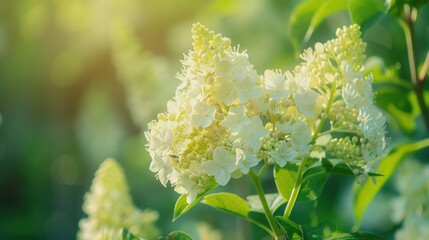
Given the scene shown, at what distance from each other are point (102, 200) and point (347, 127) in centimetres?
91

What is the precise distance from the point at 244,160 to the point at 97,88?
17.6ft

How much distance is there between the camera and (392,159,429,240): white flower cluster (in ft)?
8.23

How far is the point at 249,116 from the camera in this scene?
1.52 meters

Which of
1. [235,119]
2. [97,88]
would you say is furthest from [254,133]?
[97,88]

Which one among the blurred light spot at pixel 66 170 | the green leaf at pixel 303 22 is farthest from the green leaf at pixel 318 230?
the blurred light spot at pixel 66 170

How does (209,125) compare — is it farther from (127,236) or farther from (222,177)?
(127,236)

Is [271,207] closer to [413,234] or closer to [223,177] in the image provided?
[223,177]

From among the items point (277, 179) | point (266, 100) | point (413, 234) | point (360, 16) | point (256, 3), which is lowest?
point (413, 234)

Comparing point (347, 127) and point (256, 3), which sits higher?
point (256, 3)

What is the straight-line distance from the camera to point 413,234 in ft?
8.20

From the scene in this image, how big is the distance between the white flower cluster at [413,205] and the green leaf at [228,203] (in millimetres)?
957

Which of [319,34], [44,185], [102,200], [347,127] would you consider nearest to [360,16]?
[347,127]

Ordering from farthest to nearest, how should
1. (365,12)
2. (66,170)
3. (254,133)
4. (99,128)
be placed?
(66,170) < (99,128) < (365,12) < (254,133)

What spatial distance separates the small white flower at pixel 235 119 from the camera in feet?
4.84
